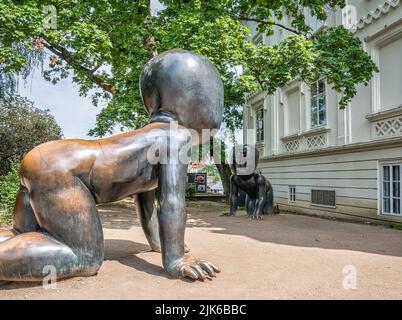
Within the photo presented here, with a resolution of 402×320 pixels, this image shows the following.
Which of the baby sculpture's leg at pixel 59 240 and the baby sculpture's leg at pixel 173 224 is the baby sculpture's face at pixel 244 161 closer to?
the baby sculpture's leg at pixel 173 224

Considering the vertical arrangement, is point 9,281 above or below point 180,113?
below

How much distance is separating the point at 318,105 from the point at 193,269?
12.5 m

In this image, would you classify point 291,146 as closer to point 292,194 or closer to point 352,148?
point 292,194

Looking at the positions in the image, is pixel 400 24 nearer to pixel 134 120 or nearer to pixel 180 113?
pixel 134 120

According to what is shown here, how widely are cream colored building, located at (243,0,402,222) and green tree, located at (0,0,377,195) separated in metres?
1.64

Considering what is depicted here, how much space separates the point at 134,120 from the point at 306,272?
27.0 ft

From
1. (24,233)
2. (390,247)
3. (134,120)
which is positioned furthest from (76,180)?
(134,120)

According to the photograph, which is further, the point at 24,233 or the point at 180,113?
the point at 180,113

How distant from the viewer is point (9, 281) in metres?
2.95

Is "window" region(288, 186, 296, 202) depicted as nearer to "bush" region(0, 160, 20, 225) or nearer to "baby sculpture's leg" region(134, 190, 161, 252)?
"bush" region(0, 160, 20, 225)

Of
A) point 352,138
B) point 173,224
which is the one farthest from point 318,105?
point 173,224

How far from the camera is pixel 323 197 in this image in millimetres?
13633

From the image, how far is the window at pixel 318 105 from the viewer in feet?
45.6
